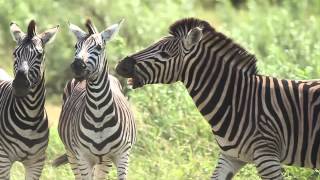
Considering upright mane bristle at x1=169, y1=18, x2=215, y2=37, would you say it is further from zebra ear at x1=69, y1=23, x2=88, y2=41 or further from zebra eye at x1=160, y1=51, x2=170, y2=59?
zebra ear at x1=69, y1=23, x2=88, y2=41

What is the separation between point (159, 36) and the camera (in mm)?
15438

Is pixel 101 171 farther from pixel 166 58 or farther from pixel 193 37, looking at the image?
pixel 193 37

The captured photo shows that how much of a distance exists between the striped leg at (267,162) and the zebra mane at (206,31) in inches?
31.1

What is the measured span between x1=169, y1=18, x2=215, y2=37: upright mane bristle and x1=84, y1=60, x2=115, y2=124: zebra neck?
87 centimetres

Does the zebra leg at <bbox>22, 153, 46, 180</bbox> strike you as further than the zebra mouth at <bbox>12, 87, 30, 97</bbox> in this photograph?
Yes

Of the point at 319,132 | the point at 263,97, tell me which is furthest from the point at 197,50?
the point at 319,132

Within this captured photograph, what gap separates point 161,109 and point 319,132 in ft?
13.4

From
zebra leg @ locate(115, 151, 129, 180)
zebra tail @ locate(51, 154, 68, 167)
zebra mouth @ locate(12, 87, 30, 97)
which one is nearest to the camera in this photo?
zebra mouth @ locate(12, 87, 30, 97)

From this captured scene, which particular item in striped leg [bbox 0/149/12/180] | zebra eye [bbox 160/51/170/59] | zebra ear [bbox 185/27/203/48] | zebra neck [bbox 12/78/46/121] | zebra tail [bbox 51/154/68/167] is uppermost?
zebra ear [bbox 185/27/203/48]

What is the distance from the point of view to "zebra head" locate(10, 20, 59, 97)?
7879 mm

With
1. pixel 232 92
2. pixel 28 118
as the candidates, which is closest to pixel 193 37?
pixel 232 92

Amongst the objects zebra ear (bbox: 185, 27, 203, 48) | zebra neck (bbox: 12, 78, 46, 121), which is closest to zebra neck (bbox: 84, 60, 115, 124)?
zebra neck (bbox: 12, 78, 46, 121)

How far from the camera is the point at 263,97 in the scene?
7.77m

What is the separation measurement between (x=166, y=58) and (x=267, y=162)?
1335 millimetres
